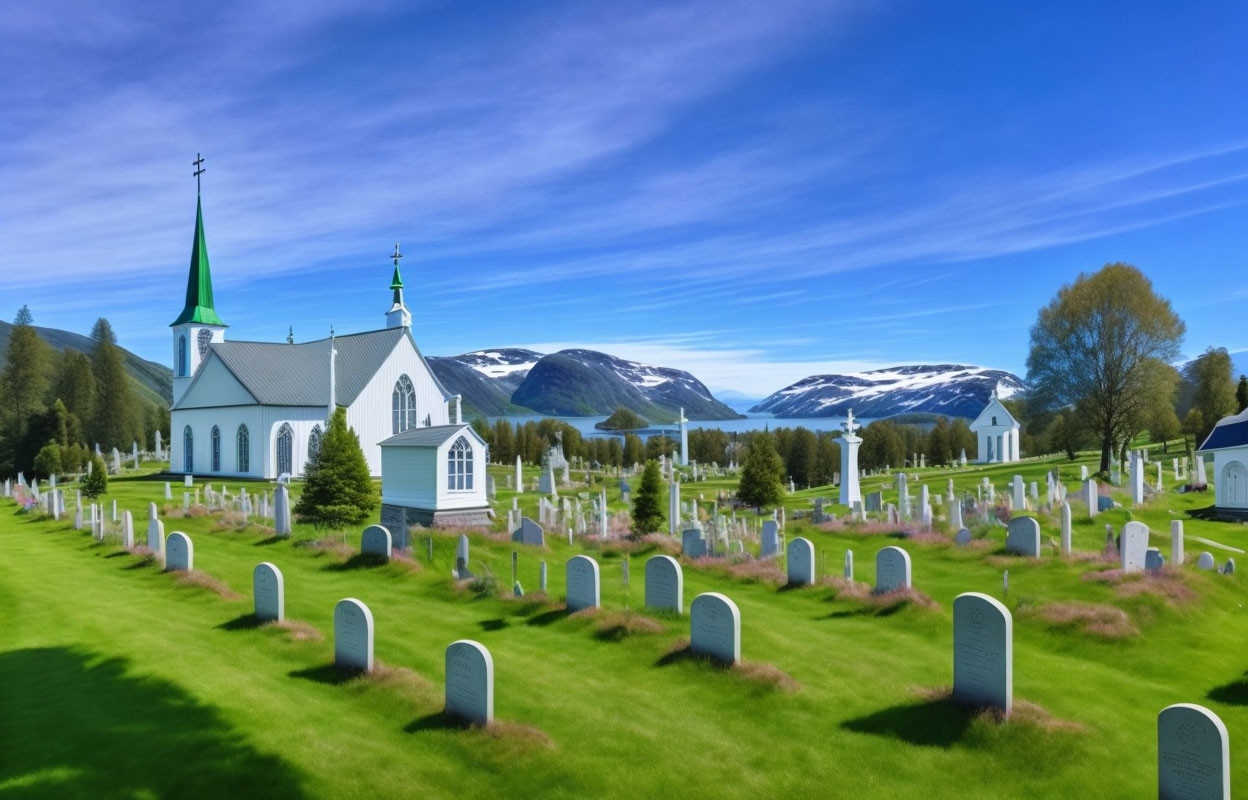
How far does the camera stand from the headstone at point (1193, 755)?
7.79 m

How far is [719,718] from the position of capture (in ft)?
35.4

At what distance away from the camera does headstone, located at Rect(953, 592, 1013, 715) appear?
1027 cm

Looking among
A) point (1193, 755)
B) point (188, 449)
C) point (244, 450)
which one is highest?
point (188, 449)

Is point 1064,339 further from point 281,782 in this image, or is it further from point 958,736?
point 281,782

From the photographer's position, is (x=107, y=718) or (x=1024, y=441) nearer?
(x=107, y=718)

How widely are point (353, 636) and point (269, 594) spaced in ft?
11.8

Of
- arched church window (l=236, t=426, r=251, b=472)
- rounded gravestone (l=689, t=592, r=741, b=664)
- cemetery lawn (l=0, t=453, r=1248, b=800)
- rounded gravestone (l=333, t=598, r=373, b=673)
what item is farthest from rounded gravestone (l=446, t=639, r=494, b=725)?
arched church window (l=236, t=426, r=251, b=472)

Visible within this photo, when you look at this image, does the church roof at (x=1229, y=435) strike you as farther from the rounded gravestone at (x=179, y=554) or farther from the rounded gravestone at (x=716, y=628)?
the rounded gravestone at (x=179, y=554)

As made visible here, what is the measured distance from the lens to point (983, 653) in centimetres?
1043

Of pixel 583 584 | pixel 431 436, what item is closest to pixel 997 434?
pixel 431 436

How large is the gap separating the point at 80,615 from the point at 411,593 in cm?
610

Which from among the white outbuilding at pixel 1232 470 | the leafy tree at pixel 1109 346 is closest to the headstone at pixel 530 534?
the white outbuilding at pixel 1232 470

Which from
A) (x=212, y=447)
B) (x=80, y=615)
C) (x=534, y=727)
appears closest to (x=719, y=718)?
(x=534, y=727)

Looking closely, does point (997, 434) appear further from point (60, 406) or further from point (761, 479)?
point (60, 406)
